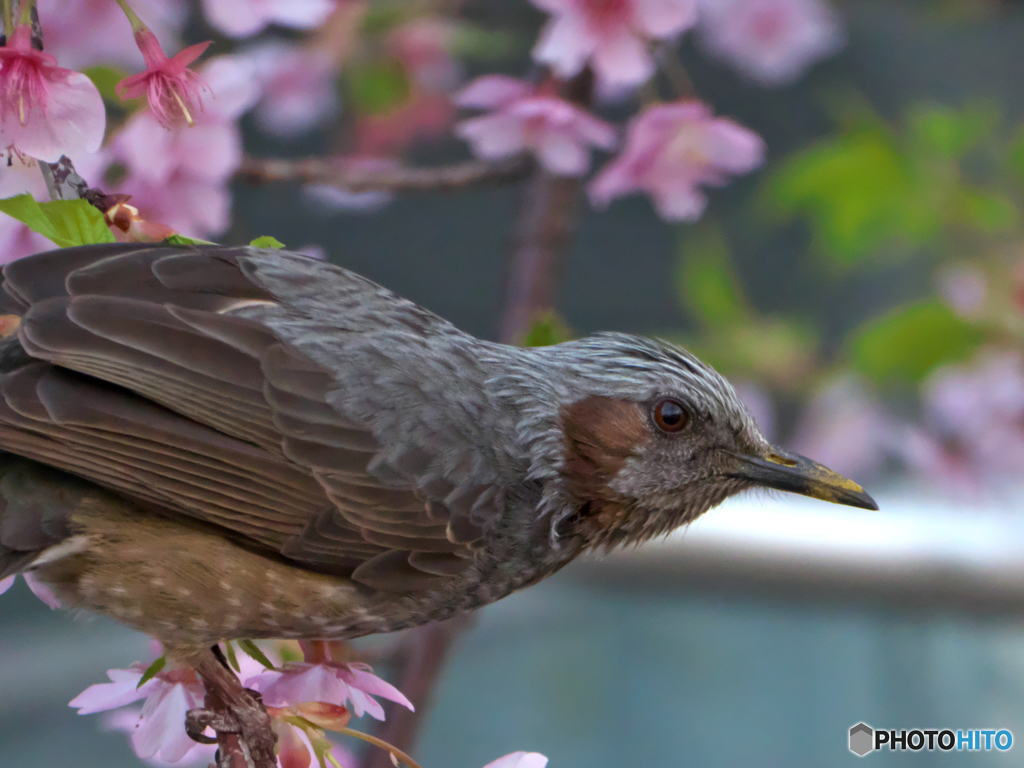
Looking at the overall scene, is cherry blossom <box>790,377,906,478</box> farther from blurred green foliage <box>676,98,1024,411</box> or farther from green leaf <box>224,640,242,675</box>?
green leaf <box>224,640,242,675</box>

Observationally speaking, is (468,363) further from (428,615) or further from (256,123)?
(256,123)

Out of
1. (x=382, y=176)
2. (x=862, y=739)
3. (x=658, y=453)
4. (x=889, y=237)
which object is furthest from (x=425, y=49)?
(x=862, y=739)

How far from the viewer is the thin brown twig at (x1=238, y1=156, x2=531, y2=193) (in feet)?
3.54

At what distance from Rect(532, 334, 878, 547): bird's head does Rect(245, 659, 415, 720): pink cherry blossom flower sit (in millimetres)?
206

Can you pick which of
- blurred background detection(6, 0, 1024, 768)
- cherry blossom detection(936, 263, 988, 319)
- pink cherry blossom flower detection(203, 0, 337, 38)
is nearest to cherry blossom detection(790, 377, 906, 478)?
blurred background detection(6, 0, 1024, 768)

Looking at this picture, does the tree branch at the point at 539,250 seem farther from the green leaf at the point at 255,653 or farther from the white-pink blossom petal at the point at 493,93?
the green leaf at the point at 255,653

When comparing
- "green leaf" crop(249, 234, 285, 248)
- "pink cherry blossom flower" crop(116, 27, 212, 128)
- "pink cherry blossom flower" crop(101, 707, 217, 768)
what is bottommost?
"pink cherry blossom flower" crop(101, 707, 217, 768)

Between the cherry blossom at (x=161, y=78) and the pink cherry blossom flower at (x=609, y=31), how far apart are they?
43 cm

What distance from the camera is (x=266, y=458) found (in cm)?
79

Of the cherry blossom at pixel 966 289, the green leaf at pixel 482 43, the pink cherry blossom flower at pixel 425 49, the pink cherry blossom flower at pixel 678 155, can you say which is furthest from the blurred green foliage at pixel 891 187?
the pink cherry blossom flower at pixel 425 49

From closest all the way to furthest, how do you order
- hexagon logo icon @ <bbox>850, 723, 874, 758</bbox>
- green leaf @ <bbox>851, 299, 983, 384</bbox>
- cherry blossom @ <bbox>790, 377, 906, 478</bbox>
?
1. green leaf @ <bbox>851, 299, 983, 384</bbox>
2. hexagon logo icon @ <bbox>850, 723, 874, 758</bbox>
3. cherry blossom @ <bbox>790, 377, 906, 478</bbox>

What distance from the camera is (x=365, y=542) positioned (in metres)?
0.81

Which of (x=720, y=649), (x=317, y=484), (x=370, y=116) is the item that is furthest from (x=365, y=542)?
(x=720, y=649)

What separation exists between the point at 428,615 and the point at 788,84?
2.14 meters
